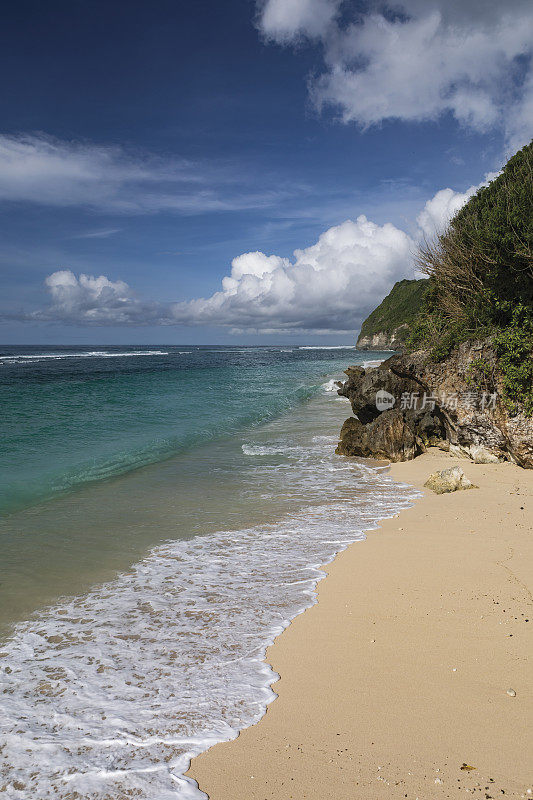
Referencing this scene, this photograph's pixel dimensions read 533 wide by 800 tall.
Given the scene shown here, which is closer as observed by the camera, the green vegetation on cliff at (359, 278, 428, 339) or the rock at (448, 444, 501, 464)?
the rock at (448, 444, 501, 464)

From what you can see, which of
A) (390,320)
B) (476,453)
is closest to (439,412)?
(476,453)

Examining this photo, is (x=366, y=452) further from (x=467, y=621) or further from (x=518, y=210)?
(x=467, y=621)

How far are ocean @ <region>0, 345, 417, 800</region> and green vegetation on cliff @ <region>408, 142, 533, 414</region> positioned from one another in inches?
152

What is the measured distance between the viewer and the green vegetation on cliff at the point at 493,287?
947 centimetres

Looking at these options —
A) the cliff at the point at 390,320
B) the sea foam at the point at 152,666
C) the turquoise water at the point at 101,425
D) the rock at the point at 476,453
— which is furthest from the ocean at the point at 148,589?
the cliff at the point at 390,320

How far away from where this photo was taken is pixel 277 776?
9.20 ft

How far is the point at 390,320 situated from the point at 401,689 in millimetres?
135791

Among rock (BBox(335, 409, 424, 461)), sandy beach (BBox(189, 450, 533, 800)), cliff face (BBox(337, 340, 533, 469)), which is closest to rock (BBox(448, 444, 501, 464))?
cliff face (BBox(337, 340, 533, 469))

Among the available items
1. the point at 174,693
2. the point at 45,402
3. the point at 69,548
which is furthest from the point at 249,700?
the point at 45,402

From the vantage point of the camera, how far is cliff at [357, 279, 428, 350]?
118 meters

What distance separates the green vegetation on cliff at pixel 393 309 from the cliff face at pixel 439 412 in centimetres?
10029

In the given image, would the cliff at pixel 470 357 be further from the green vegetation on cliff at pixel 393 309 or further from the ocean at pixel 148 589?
the green vegetation on cliff at pixel 393 309

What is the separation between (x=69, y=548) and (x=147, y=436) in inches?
368

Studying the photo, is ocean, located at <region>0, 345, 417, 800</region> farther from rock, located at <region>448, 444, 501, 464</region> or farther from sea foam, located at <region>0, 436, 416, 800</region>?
rock, located at <region>448, 444, 501, 464</region>
